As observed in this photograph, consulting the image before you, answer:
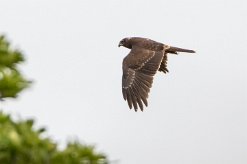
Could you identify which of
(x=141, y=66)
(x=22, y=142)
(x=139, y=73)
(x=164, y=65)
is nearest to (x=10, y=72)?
(x=22, y=142)

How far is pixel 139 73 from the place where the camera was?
23.6 m

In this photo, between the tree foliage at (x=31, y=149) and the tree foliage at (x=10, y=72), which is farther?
the tree foliage at (x=10, y=72)

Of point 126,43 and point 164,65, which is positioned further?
point 126,43

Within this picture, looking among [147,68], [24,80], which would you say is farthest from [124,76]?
[24,80]

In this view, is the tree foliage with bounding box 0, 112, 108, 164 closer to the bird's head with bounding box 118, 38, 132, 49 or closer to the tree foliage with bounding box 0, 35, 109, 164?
the tree foliage with bounding box 0, 35, 109, 164

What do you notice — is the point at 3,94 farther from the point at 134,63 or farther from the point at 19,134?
the point at 134,63

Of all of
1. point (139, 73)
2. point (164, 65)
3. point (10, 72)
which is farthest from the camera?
point (164, 65)

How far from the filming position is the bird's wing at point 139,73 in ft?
72.3

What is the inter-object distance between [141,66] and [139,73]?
505mm

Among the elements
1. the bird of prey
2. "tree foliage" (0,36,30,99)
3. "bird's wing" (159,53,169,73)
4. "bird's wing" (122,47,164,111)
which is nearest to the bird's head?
the bird of prey

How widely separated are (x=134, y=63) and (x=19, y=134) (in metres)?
20.4

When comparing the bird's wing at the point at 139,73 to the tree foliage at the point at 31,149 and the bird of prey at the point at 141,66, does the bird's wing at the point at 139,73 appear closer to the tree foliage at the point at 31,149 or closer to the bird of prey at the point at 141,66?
the bird of prey at the point at 141,66

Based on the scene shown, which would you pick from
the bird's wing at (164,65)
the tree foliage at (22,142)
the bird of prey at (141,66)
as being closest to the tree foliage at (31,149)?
the tree foliage at (22,142)

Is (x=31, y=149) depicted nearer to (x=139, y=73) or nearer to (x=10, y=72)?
(x=10, y=72)
